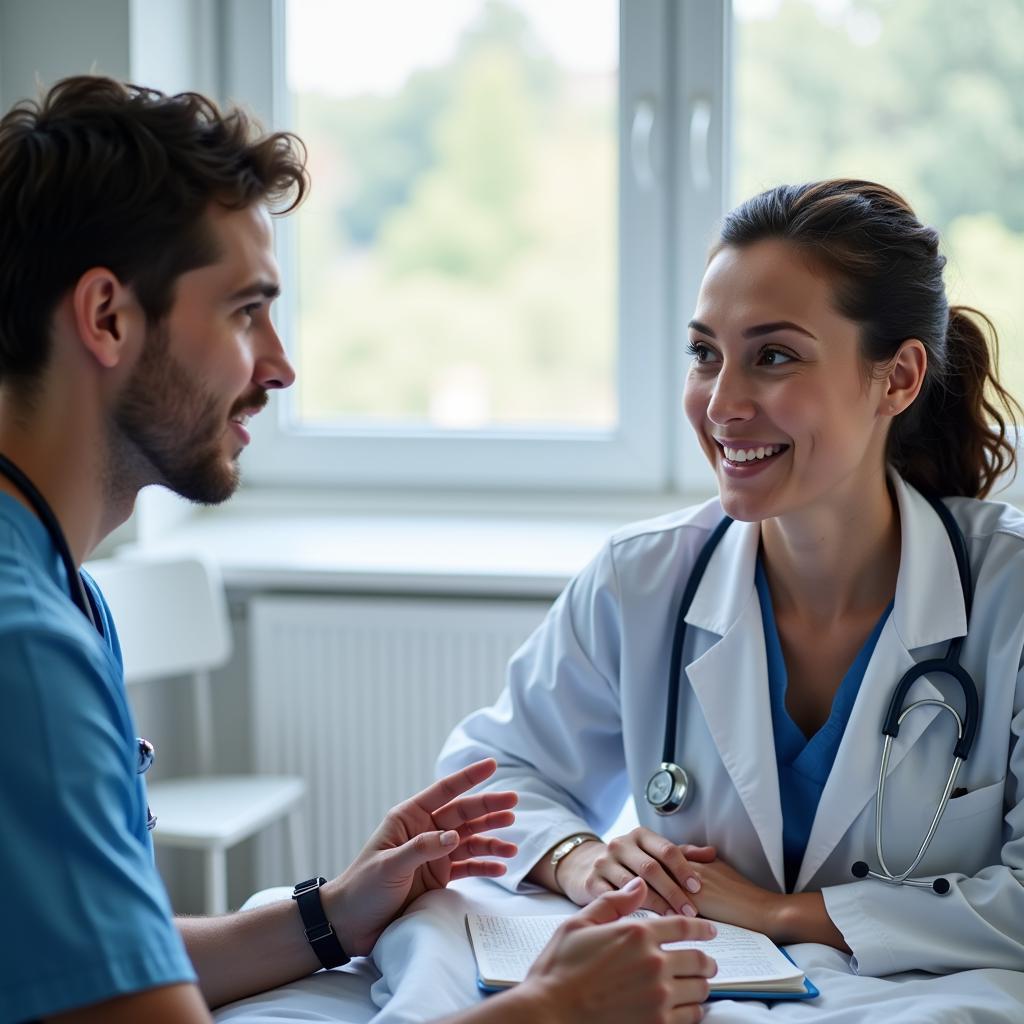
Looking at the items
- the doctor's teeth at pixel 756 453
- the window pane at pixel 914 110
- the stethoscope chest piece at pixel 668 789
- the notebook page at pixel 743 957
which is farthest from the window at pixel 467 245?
the notebook page at pixel 743 957

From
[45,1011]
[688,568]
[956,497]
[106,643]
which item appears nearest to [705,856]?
[688,568]

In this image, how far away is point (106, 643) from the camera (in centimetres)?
112

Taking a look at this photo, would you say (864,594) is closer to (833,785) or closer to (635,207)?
(833,785)

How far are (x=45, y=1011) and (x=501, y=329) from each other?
2.14 m

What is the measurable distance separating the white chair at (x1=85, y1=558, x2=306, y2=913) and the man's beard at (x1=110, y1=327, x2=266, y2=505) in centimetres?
130

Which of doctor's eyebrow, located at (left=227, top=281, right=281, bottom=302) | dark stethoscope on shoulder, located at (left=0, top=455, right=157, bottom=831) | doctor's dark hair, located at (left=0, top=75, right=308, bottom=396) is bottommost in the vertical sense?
dark stethoscope on shoulder, located at (left=0, top=455, right=157, bottom=831)

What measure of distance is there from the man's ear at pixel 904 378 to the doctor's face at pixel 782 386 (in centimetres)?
1

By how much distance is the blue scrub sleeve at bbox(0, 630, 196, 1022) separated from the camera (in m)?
0.82

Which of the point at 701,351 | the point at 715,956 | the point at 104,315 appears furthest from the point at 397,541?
the point at 104,315

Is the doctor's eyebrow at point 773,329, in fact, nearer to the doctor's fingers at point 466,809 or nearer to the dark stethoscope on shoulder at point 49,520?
the doctor's fingers at point 466,809

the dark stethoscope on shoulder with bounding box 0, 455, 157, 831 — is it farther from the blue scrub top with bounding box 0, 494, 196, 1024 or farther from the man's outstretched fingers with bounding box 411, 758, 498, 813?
the man's outstretched fingers with bounding box 411, 758, 498, 813

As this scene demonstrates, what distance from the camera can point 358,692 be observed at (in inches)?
102

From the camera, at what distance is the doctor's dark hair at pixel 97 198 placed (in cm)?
104

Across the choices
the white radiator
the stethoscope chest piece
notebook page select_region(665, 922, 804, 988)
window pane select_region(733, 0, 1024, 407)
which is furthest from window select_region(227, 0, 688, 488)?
notebook page select_region(665, 922, 804, 988)
